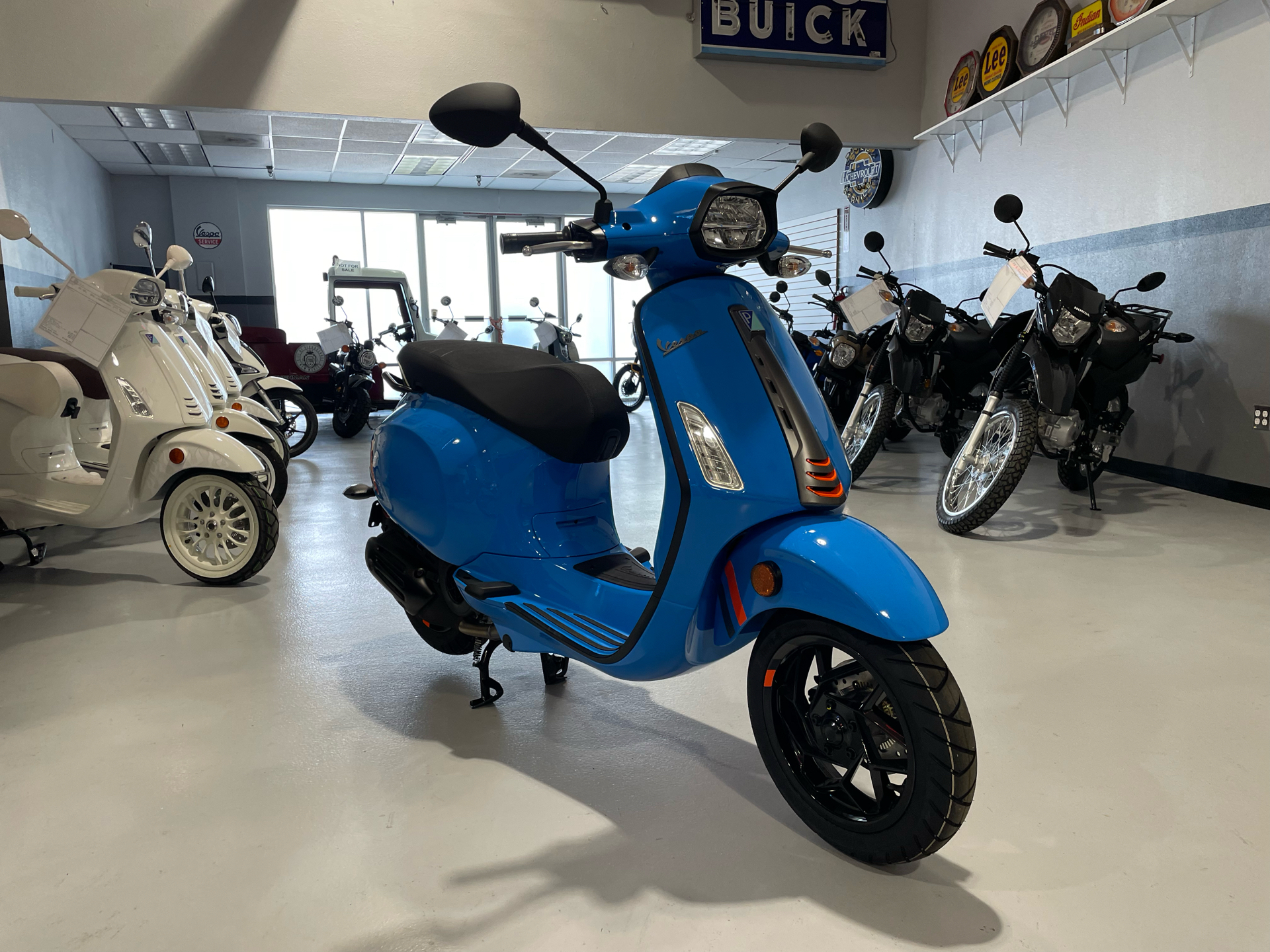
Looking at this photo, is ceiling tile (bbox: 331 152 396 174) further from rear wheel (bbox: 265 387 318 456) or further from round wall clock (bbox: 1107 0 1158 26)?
round wall clock (bbox: 1107 0 1158 26)

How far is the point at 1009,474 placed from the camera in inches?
139

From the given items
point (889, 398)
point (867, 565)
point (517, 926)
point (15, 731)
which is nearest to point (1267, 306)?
point (889, 398)

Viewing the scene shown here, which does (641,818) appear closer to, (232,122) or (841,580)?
(841,580)

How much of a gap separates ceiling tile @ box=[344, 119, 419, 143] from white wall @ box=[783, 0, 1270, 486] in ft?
17.8

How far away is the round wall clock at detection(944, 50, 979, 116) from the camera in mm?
6734

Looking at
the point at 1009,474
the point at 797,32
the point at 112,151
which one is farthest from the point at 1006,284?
the point at 112,151

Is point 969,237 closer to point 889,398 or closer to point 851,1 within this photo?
point 851,1

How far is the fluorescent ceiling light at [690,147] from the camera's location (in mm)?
8883

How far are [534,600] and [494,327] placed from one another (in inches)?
368

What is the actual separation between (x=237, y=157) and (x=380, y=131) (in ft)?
8.00

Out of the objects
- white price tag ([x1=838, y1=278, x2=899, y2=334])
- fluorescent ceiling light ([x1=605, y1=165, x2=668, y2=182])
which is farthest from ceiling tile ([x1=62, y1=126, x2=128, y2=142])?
white price tag ([x1=838, y1=278, x2=899, y2=334])

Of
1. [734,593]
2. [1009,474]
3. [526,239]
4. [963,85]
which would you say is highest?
[963,85]

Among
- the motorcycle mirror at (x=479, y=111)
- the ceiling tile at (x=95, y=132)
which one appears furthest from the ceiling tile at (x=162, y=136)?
the motorcycle mirror at (x=479, y=111)

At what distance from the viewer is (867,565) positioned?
4.25 ft
